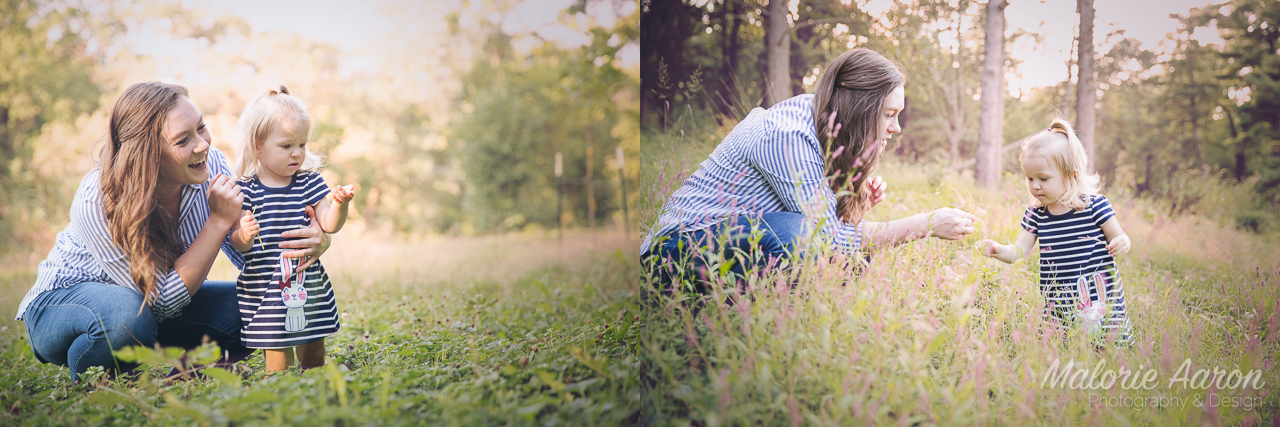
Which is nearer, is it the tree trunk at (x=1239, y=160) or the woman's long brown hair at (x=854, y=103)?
the woman's long brown hair at (x=854, y=103)

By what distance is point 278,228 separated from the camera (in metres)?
2.39

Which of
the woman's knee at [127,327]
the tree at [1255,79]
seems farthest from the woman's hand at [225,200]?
the tree at [1255,79]

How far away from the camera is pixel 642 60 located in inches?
119

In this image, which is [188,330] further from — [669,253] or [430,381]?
[669,253]

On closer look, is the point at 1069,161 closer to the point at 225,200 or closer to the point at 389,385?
the point at 389,385

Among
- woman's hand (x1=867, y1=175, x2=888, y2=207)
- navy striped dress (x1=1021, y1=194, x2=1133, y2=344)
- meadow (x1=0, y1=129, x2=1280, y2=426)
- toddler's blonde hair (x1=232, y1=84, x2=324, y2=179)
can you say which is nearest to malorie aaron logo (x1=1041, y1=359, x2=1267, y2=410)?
meadow (x1=0, y1=129, x2=1280, y2=426)

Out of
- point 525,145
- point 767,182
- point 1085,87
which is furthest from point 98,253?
point 525,145

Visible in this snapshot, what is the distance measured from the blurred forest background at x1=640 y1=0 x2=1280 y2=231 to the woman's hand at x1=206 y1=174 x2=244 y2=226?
1.79 metres

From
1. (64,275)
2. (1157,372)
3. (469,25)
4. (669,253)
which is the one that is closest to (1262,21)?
(1157,372)

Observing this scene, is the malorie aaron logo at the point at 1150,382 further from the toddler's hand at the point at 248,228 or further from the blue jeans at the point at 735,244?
the toddler's hand at the point at 248,228

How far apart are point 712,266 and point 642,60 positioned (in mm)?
1302

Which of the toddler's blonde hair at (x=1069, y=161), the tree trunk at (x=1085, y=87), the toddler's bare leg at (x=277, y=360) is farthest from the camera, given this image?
the tree trunk at (x=1085, y=87)

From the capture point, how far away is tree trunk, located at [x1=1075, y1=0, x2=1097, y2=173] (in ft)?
10.2

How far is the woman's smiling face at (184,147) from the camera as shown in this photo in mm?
2387
